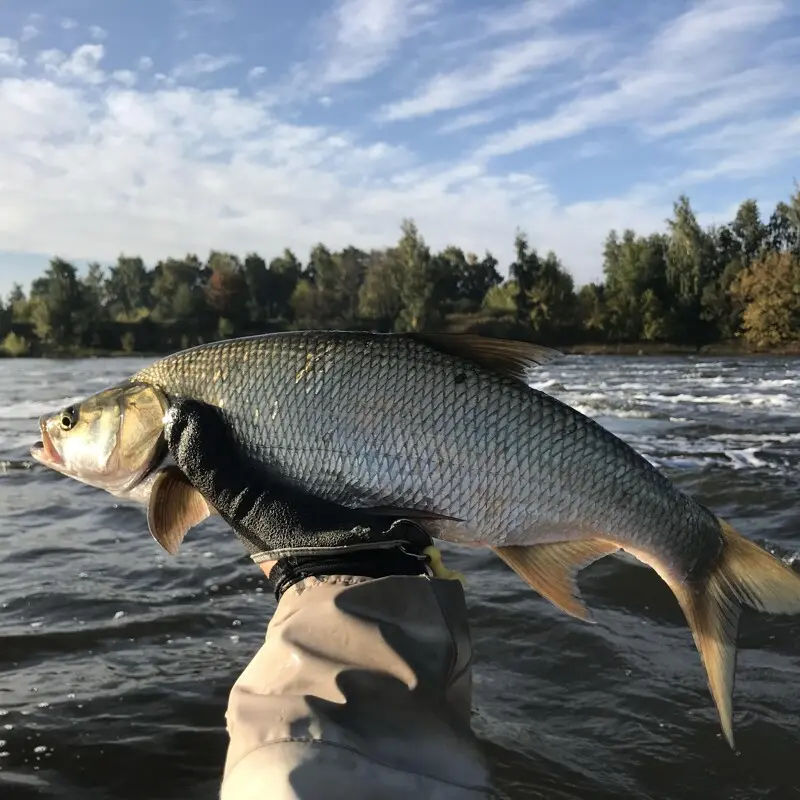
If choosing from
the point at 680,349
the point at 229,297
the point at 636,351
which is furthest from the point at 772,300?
the point at 229,297

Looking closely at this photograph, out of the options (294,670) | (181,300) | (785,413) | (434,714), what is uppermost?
(181,300)

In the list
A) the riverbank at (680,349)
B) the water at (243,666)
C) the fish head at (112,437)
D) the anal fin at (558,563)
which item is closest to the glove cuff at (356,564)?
the anal fin at (558,563)

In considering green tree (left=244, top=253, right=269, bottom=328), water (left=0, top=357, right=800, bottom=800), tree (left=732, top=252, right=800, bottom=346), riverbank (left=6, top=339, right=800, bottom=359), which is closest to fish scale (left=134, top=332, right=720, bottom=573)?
water (left=0, top=357, right=800, bottom=800)

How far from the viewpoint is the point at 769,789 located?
3.44m

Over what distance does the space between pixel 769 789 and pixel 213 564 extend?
4532mm

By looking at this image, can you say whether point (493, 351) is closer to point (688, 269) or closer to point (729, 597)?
point (729, 597)

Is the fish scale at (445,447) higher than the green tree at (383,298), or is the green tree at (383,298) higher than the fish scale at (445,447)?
the green tree at (383,298)

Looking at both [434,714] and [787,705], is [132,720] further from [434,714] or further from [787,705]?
[787,705]

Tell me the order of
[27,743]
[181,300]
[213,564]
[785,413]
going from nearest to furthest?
[27,743], [213,564], [785,413], [181,300]

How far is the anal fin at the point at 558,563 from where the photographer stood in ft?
9.38

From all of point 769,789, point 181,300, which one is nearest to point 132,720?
point 769,789

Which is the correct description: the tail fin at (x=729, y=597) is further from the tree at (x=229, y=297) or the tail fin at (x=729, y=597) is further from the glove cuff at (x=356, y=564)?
the tree at (x=229, y=297)

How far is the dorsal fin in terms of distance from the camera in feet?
9.52

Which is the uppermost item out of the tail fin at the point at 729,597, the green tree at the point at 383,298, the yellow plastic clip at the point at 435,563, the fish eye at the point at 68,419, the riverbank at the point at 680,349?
the green tree at the point at 383,298
